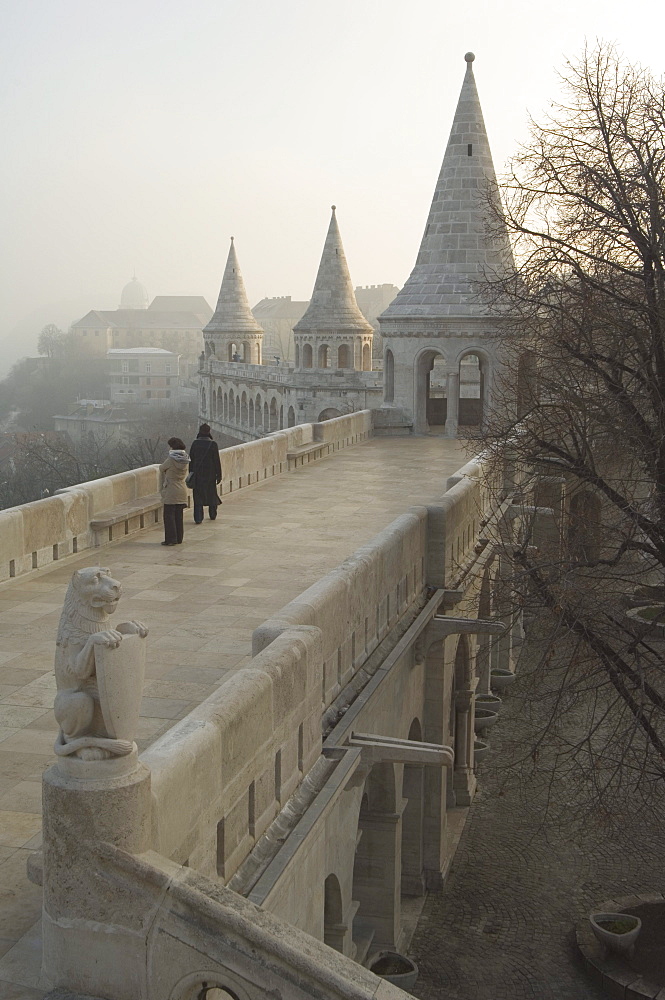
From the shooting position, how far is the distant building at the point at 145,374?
114 m

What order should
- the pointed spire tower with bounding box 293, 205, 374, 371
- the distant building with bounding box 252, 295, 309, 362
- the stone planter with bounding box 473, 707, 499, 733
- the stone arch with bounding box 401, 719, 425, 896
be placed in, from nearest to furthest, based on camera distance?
the stone arch with bounding box 401, 719, 425, 896 < the stone planter with bounding box 473, 707, 499, 733 < the pointed spire tower with bounding box 293, 205, 374, 371 < the distant building with bounding box 252, 295, 309, 362

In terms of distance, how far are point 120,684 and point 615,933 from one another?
719 cm

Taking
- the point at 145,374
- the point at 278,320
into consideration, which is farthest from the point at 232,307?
the point at 278,320

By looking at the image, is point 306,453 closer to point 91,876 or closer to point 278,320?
point 91,876

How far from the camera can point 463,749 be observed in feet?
43.2

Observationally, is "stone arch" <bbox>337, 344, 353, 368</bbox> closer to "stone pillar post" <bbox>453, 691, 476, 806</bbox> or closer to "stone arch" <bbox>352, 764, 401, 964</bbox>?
"stone pillar post" <bbox>453, 691, 476, 806</bbox>

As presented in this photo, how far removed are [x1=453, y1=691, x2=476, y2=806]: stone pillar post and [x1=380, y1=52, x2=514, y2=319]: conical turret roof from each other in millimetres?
9637

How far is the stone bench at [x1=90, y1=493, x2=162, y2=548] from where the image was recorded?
1011cm

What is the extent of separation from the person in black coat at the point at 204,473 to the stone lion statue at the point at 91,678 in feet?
23.9

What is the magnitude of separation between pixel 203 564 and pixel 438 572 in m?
2.05

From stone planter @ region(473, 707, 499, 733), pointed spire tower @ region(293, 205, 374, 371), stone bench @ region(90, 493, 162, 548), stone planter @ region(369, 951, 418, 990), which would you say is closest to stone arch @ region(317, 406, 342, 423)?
pointed spire tower @ region(293, 205, 374, 371)

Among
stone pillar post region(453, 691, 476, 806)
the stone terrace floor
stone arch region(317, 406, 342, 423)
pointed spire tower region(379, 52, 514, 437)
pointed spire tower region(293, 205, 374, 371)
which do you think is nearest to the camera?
the stone terrace floor

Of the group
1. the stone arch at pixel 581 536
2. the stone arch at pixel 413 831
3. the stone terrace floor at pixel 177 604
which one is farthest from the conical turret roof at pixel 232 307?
the stone arch at pixel 413 831

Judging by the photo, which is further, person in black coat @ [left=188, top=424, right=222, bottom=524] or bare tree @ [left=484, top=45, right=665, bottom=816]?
person in black coat @ [left=188, top=424, right=222, bottom=524]
